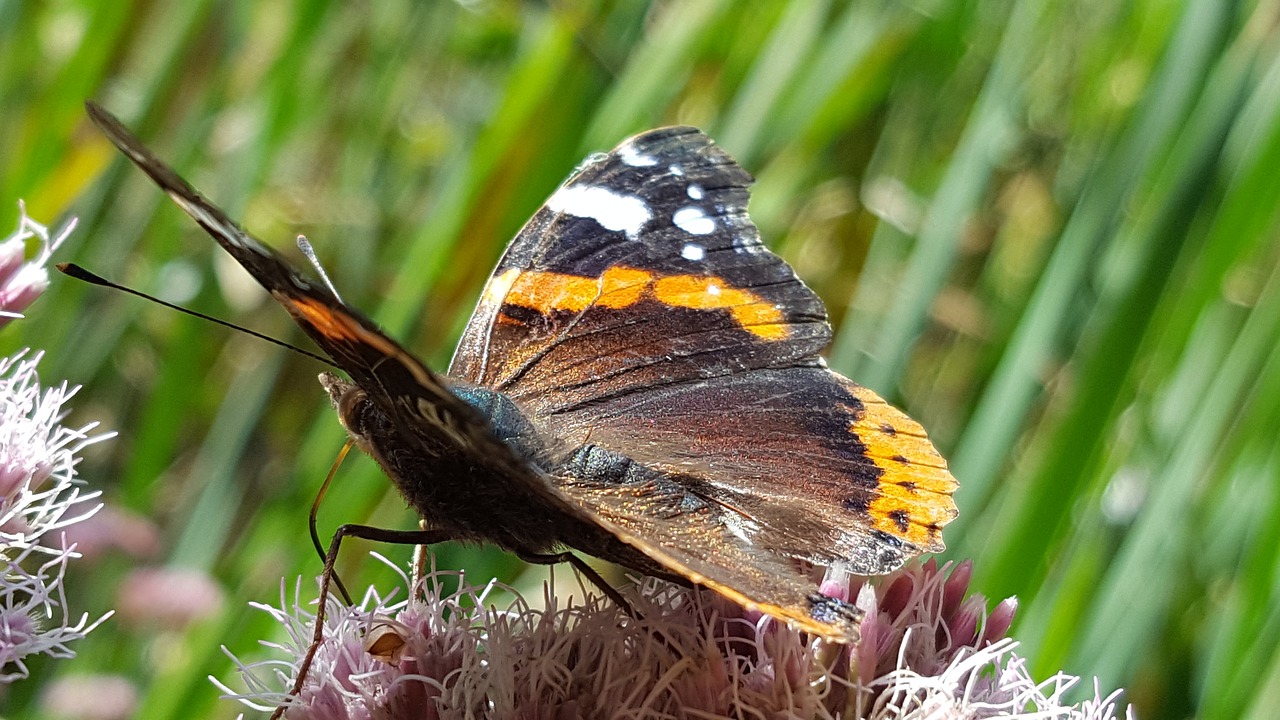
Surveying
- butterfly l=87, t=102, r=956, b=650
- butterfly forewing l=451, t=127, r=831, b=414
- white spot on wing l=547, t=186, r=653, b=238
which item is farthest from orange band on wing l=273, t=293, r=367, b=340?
white spot on wing l=547, t=186, r=653, b=238

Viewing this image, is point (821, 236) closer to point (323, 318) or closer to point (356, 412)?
point (356, 412)

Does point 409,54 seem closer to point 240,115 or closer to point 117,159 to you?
point 240,115

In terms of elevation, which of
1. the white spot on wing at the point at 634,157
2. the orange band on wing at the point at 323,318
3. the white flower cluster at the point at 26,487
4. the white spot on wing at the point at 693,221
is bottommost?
the white flower cluster at the point at 26,487

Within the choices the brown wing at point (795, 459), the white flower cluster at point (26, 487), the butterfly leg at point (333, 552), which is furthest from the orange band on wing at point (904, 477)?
the white flower cluster at point (26, 487)

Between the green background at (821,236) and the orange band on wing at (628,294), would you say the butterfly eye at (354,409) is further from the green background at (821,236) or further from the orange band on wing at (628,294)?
the green background at (821,236)

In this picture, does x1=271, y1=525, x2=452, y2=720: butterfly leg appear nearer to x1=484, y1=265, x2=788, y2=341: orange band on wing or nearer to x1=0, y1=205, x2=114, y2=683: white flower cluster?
x1=0, y1=205, x2=114, y2=683: white flower cluster

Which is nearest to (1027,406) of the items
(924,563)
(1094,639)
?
(1094,639)
